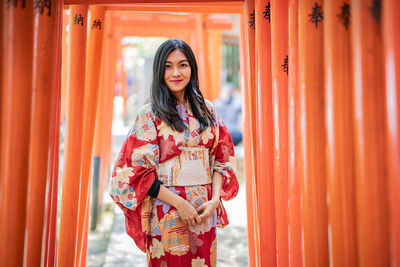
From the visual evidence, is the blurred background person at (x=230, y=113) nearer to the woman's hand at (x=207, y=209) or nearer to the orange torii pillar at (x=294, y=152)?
the woman's hand at (x=207, y=209)

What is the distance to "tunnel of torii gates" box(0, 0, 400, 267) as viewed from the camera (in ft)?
3.69

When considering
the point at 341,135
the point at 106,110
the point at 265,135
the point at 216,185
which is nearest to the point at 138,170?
the point at 216,185

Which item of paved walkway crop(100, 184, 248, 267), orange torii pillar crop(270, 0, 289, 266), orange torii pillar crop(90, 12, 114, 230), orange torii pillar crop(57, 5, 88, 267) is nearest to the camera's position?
orange torii pillar crop(270, 0, 289, 266)

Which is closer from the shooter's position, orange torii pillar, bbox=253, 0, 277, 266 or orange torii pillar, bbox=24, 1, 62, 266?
orange torii pillar, bbox=24, 1, 62, 266

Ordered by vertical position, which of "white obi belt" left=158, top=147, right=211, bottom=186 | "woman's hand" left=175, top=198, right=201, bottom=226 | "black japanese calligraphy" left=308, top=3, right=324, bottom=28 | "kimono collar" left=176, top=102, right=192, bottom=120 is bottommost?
"woman's hand" left=175, top=198, right=201, bottom=226

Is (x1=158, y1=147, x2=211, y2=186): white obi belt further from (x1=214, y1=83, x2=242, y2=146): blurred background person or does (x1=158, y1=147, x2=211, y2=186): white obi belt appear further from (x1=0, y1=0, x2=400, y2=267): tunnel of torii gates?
(x1=214, y1=83, x2=242, y2=146): blurred background person

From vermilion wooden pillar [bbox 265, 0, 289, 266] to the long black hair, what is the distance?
0.43 meters

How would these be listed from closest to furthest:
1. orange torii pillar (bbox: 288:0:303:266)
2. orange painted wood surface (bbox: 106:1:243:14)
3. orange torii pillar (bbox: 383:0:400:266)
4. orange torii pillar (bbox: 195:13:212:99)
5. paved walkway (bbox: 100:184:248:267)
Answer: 1. orange torii pillar (bbox: 383:0:400:266)
2. orange torii pillar (bbox: 288:0:303:266)
3. orange painted wood surface (bbox: 106:1:243:14)
4. paved walkway (bbox: 100:184:248:267)
5. orange torii pillar (bbox: 195:13:212:99)

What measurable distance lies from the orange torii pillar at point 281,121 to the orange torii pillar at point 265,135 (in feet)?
0.48

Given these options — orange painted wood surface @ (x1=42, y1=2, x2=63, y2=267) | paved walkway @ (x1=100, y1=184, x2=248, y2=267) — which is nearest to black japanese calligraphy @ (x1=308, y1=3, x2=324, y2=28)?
orange painted wood surface @ (x1=42, y1=2, x2=63, y2=267)

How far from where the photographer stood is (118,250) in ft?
12.5

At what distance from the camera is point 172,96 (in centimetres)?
199

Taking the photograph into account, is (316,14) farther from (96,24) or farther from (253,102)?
(96,24)

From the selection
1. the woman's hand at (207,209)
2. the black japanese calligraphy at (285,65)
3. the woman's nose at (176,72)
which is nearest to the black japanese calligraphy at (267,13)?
the black japanese calligraphy at (285,65)
